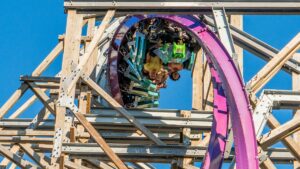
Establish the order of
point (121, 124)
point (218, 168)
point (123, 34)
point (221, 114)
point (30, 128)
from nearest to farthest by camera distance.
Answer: point (218, 168), point (221, 114), point (121, 124), point (30, 128), point (123, 34)

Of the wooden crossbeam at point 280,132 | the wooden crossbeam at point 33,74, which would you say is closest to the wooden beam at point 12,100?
the wooden crossbeam at point 33,74

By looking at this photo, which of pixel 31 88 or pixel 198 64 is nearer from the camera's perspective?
pixel 31 88

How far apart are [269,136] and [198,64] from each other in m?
6.21

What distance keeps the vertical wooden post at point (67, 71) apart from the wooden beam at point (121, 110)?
2.90 feet

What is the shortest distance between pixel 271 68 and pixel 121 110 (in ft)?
9.24

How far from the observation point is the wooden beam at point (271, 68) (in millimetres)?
10242

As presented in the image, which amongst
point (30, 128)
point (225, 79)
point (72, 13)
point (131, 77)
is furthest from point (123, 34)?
point (225, 79)

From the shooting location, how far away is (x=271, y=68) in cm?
1038

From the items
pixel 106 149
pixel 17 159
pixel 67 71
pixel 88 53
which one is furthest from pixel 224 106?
pixel 17 159

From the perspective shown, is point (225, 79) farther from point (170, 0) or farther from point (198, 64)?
point (198, 64)

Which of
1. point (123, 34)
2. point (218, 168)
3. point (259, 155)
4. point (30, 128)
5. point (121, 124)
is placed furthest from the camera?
point (123, 34)

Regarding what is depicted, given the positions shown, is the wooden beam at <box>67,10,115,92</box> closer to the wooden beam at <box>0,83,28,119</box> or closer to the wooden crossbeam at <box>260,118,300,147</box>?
the wooden crossbeam at <box>260,118,300,147</box>

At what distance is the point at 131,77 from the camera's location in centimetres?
1748

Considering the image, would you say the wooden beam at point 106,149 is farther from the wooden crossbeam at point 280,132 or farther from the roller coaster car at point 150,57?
the roller coaster car at point 150,57
